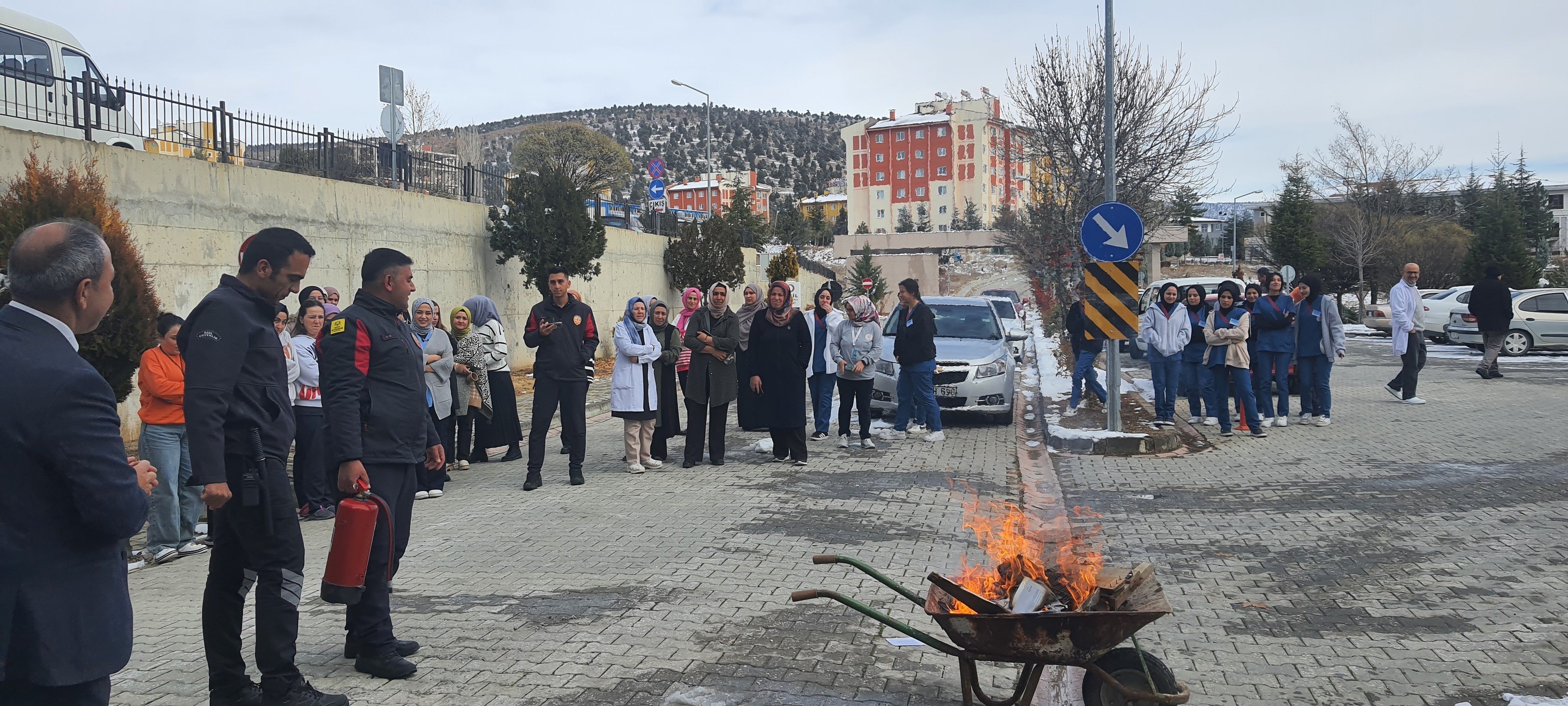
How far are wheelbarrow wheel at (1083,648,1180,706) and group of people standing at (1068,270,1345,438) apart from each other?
8875 mm

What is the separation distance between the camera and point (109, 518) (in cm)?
263

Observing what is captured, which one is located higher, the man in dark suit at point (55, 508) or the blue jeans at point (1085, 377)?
the man in dark suit at point (55, 508)

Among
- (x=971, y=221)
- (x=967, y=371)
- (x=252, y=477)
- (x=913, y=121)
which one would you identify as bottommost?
(x=967, y=371)

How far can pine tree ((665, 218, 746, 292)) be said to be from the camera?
31547 mm

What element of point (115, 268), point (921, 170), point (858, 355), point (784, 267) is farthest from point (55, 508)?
point (921, 170)

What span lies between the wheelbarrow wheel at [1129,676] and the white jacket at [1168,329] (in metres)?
8.80

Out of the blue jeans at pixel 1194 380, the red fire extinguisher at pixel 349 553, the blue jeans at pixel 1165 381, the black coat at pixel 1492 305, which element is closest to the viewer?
the red fire extinguisher at pixel 349 553

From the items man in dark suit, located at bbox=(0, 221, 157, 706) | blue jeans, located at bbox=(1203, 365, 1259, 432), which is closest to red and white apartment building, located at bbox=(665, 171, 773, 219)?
blue jeans, located at bbox=(1203, 365, 1259, 432)

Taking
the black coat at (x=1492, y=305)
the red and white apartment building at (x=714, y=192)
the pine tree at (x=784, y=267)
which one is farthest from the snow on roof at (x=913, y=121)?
the black coat at (x=1492, y=305)

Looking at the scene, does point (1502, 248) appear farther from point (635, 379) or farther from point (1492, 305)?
point (635, 379)

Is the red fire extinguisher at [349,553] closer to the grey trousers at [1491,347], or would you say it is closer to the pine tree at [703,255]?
the grey trousers at [1491,347]

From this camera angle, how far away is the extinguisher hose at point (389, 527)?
4.45 m

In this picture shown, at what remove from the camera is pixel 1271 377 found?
12859 mm

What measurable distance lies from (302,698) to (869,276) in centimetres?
4931
